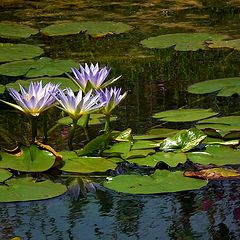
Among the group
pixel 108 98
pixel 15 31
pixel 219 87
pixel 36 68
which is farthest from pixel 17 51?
pixel 108 98

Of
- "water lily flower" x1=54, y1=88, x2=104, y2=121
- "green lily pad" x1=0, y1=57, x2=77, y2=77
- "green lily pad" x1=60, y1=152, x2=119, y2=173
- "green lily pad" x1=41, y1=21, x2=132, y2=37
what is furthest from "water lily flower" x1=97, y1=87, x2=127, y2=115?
"green lily pad" x1=41, y1=21, x2=132, y2=37

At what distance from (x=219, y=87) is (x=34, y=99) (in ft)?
3.16

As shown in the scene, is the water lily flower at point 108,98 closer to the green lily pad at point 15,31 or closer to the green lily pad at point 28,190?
the green lily pad at point 28,190

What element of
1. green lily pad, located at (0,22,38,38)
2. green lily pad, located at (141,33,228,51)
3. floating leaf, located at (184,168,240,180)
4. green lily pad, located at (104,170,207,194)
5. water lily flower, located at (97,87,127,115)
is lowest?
green lily pad, located at (141,33,228,51)

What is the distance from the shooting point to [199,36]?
12.7 ft

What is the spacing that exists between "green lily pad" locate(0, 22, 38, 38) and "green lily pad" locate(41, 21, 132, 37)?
85 mm

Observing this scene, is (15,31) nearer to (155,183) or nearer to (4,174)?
(4,174)

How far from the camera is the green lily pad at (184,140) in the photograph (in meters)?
2.12

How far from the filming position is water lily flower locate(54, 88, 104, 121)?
209 centimetres

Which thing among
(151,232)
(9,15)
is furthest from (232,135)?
(9,15)

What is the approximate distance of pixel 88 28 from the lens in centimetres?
426

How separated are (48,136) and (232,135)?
582 mm

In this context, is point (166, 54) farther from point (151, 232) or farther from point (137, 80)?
point (151, 232)

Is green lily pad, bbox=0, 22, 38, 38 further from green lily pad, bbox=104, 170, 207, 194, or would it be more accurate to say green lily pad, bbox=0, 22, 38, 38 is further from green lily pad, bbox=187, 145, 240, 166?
green lily pad, bbox=104, 170, 207, 194
